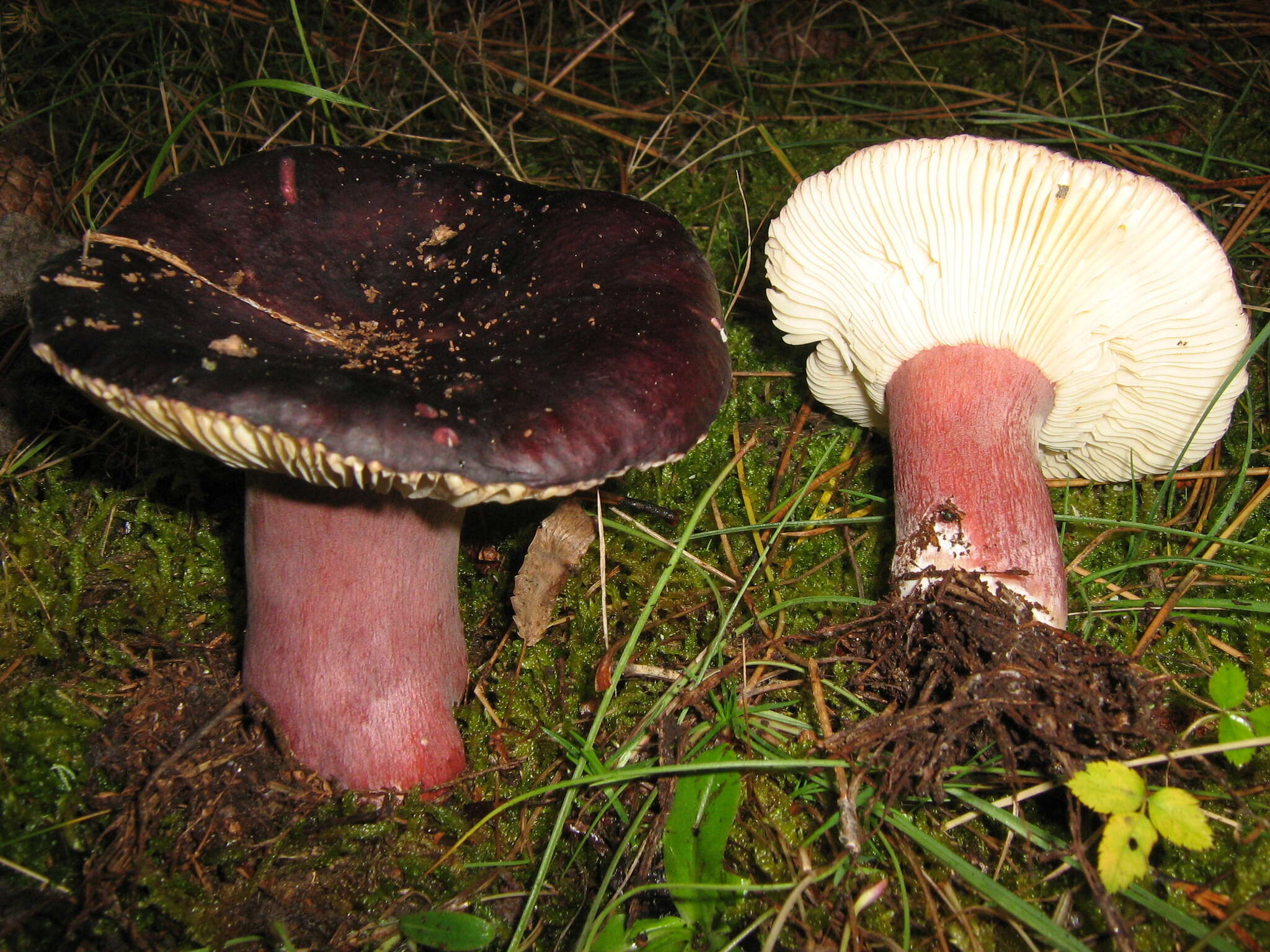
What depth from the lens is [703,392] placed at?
6.05ft

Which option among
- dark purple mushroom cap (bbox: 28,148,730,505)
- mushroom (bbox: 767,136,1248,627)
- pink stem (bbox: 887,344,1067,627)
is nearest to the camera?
dark purple mushroom cap (bbox: 28,148,730,505)

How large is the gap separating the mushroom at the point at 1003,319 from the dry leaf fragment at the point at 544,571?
0.96 meters

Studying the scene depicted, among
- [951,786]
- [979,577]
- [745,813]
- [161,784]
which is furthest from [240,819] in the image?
[979,577]

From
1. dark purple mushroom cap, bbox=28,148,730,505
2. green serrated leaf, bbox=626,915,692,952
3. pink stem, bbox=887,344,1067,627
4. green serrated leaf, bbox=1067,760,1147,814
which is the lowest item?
green serrated leaf, bbox=626,915,692,952

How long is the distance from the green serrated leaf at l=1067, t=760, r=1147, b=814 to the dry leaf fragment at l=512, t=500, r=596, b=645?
56.3 inches

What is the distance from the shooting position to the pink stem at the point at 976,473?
2111 millimetres

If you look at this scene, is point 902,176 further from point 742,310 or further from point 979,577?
point 742,310

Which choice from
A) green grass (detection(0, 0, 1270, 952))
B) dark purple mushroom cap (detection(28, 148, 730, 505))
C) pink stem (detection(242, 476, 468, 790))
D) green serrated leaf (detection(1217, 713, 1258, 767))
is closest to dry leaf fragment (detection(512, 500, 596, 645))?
green grass (detection(0, 0, 1270, 952))

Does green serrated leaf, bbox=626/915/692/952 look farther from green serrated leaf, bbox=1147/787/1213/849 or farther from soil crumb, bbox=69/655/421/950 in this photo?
green serrated leaf, bbox=1147/787/1213/849

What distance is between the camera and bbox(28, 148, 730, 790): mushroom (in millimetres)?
1531

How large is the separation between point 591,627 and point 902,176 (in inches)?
60.6

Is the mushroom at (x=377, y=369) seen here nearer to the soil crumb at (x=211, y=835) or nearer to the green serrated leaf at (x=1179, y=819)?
the soil crumb at (x=211, y=835)

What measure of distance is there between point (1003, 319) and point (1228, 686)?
106 cm

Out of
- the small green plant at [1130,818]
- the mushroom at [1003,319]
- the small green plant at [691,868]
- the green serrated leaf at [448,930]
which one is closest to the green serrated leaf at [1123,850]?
the small green plant at [1130,818]
